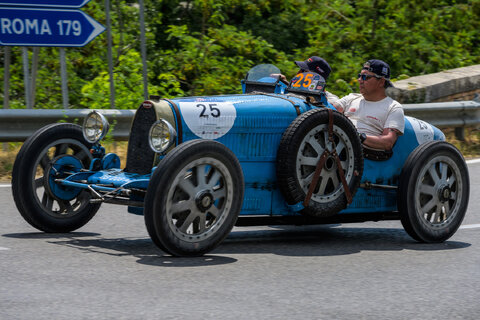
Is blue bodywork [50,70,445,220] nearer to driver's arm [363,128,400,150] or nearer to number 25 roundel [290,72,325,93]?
number 25 roundel [290,72,325,93]

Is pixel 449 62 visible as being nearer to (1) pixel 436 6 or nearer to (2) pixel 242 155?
(1) pixel 436 6

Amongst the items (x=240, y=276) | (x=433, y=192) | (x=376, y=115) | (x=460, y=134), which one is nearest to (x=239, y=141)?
(x=240, y=276)

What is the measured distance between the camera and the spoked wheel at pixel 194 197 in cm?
567

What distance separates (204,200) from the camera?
593 centimetres

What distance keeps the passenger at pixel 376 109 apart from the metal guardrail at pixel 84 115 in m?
3.14

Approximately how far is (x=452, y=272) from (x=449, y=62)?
1014cm

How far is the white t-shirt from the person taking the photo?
714 cm

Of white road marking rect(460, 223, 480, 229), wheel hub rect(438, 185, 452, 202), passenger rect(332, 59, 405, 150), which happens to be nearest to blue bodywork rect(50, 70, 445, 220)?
passenger rect(332, 59, 405, 150)

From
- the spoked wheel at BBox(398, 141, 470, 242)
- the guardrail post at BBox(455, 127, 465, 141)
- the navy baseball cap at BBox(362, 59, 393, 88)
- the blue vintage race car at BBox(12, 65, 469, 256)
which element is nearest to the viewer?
the blue vintage race car at BBox(12, 65, 469, 256)

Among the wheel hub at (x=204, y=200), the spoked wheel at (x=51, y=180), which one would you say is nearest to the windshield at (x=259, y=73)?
the spoked wheel at (x=51, y=180)

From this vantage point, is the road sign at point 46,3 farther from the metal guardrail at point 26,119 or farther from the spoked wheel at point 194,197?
the spoked wheel at point 194,197

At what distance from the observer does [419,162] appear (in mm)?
6879

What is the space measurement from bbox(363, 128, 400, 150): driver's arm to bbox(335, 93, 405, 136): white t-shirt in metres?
0.06

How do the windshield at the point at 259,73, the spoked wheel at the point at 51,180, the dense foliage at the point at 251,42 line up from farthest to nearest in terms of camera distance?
the dense foliage at the point at 251,42 → the windshield at the point at 259,73 → the spoked wheel at the point at 51,180
